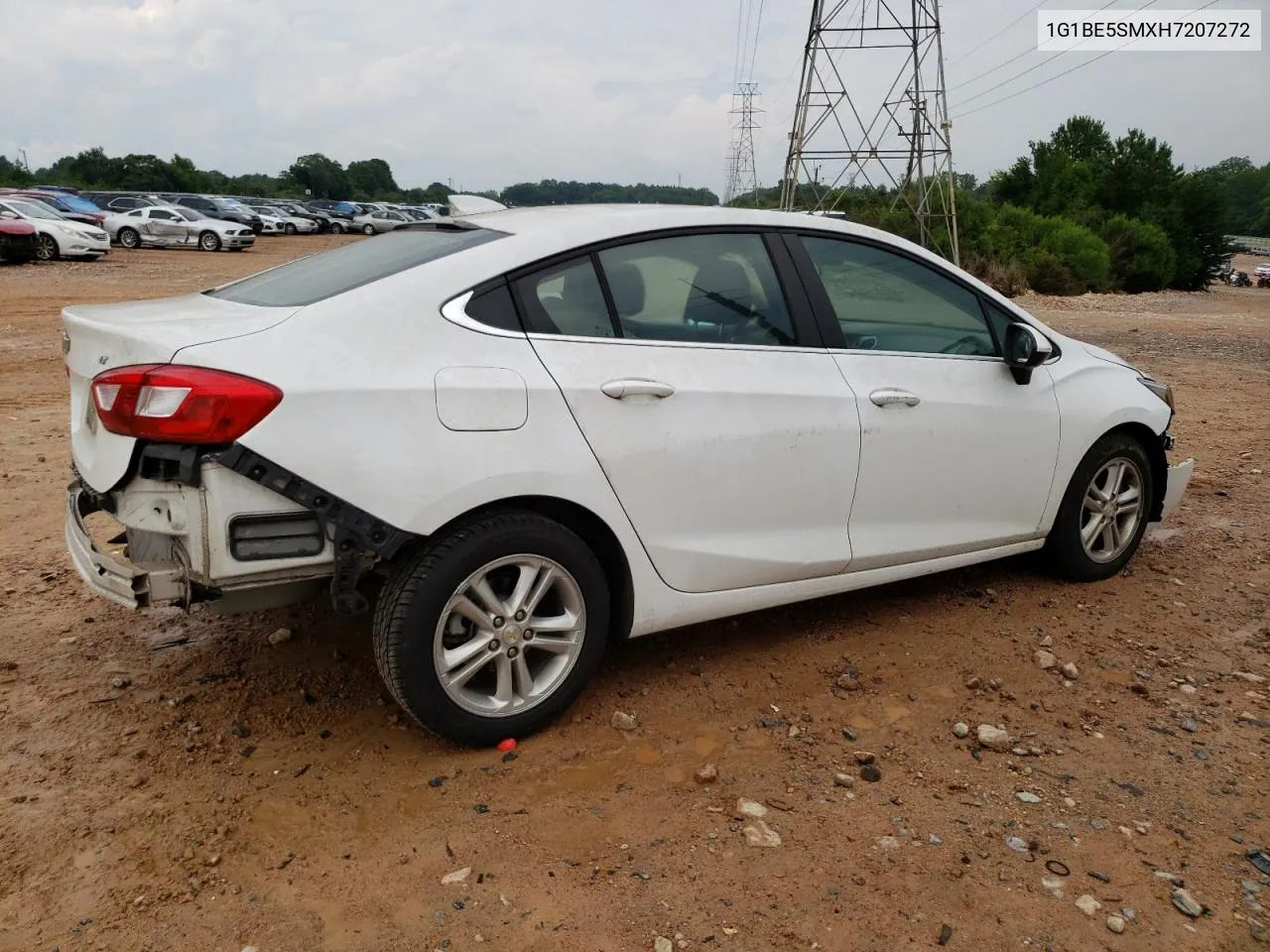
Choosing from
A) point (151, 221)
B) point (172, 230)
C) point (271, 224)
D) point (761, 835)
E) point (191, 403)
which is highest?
point (271, 224)

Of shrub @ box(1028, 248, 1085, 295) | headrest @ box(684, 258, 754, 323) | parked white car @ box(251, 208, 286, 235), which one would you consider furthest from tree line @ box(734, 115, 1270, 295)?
headrest @ box(684, 258, 754, 323)

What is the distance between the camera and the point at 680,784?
299cm

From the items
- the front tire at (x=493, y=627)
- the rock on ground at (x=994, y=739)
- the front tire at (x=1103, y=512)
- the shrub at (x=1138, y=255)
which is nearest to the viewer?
the front tire at (x=493, y=627)

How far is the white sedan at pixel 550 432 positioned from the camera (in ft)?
8.89

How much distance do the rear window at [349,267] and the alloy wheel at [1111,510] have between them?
2976 millimetres

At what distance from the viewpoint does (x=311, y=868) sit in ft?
8.52

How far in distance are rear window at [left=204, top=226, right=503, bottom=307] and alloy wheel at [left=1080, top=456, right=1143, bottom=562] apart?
298 centimetres

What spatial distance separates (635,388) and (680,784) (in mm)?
1219

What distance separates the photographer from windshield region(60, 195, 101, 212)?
3188 centimetres

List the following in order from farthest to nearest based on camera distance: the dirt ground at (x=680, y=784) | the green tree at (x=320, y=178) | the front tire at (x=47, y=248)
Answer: the green tree at (x=320, y=178) < the front tire at (x=47, y=248) < the dirt ground at (x=680, y=784)

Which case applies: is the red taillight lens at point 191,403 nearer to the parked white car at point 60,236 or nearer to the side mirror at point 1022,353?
the side mirror at point 1022,353

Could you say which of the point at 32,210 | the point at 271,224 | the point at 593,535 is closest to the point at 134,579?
the point at 593,535

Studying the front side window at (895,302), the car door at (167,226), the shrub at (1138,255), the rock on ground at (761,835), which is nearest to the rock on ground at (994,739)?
the rock on ground at (761,835)

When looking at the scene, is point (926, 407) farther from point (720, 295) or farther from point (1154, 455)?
point (1154, 455)
